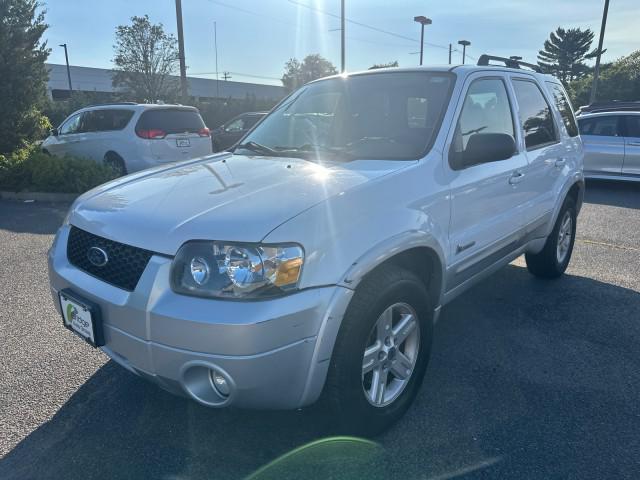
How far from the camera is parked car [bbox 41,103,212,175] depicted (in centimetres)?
984

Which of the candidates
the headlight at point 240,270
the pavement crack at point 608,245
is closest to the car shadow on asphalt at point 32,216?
the headlight at point 240,270

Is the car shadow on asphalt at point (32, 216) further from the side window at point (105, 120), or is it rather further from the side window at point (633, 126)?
the side window at point (633, 126)

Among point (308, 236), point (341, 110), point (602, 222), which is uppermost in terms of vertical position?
point (341, 110)

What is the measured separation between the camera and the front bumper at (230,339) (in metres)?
1.95

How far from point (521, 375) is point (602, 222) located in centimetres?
527

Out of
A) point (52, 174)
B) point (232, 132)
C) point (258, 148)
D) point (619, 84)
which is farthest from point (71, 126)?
point (619, 84)

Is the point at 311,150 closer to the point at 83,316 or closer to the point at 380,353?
the point at 380,353

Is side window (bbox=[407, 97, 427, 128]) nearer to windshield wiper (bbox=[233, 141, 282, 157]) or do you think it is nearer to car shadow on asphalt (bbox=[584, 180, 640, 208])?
windshield wiper (bbox=[233, 141, 282, 157])

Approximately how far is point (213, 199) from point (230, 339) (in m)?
0.73

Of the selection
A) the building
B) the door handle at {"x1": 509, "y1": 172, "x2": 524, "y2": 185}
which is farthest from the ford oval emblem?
the building

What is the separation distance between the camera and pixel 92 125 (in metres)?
10.9

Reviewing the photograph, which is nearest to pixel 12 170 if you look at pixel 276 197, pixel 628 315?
pixel 276 197

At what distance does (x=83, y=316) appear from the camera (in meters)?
2.38

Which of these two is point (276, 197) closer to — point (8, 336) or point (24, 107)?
point (8, 336)
